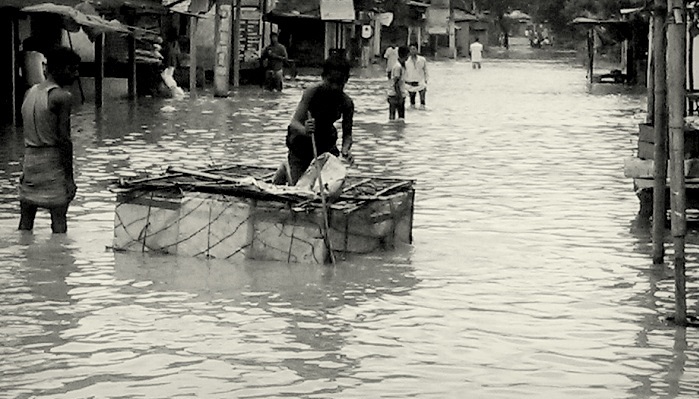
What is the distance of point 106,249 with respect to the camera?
11312mm

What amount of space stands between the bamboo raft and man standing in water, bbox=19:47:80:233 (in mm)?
650

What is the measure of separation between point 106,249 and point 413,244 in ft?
8.18

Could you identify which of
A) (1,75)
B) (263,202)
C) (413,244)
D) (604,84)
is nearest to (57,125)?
(263,202)

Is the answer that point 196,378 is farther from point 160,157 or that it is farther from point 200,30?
point 200,30

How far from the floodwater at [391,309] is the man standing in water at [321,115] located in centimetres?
102

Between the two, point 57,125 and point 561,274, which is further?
point 57,125

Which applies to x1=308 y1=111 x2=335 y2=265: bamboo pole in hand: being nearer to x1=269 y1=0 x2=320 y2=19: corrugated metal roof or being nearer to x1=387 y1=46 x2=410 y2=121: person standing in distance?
x1=387 y1=46 x2=410 y2=121: person standing in distance

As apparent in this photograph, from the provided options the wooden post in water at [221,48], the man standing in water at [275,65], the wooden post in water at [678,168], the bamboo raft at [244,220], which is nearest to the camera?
the wooden post in water at [678,168]

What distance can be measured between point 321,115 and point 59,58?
2.16 meters

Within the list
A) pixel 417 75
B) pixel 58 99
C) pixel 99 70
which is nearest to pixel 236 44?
pixel 99 70

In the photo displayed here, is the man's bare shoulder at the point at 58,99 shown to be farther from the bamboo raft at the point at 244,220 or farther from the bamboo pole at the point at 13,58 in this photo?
the bamboo pole at the point at 13,58

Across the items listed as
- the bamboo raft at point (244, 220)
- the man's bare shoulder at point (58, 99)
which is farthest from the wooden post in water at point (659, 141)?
the man's bare shoulder at point (58, 99)

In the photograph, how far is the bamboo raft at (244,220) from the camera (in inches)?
417

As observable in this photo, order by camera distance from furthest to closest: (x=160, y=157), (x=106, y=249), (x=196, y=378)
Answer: (x=160, y=157) → (x=106, y=249) → (x=196, y=378)
